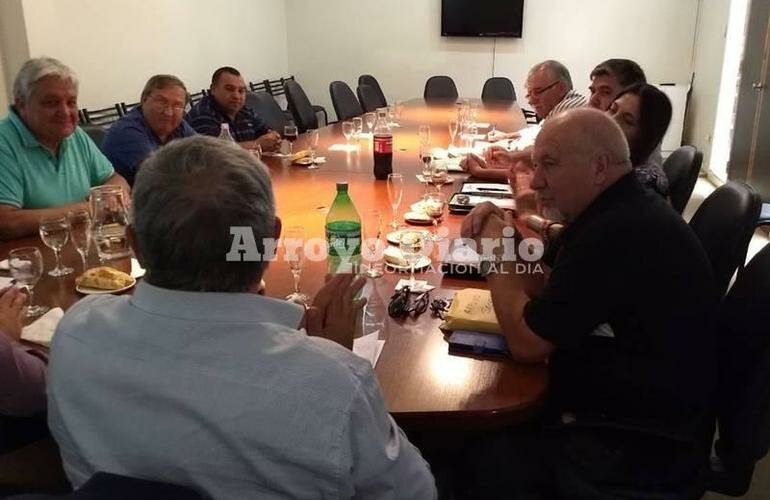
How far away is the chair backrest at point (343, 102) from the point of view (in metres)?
6.11

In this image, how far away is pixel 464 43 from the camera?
26.3 ft

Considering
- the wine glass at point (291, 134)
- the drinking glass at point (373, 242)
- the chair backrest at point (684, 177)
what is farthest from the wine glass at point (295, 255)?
the wine glass at point (291, 134)

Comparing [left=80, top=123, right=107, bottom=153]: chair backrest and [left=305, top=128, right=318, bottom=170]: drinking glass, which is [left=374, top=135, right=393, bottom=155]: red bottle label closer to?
[left=305, top=128, right=318, bottom=170]: drinking glass

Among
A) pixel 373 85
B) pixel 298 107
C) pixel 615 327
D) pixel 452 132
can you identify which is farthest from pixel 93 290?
pixel 373 85

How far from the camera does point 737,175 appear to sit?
572 cm

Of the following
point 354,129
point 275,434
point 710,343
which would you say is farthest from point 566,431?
point 354,129

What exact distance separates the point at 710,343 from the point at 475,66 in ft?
23.0

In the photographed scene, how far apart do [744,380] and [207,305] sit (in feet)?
3.83

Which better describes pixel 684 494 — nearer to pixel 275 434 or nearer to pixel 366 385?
pixel 366 385

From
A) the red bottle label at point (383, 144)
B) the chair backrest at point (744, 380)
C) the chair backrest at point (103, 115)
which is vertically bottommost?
the chair backrest at point (744, 380)

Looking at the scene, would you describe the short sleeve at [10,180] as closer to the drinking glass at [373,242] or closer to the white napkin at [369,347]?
the drinking glass at [373,242]

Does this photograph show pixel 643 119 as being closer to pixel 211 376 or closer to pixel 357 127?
pixel 211 376

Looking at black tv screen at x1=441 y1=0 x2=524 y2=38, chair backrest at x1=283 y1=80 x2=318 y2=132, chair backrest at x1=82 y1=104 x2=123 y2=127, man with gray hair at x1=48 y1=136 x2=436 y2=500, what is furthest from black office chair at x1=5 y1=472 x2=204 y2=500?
black tv screen at x1=441 y1=0 x2=524 y2=38

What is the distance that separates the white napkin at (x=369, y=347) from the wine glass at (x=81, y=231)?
918 mm
